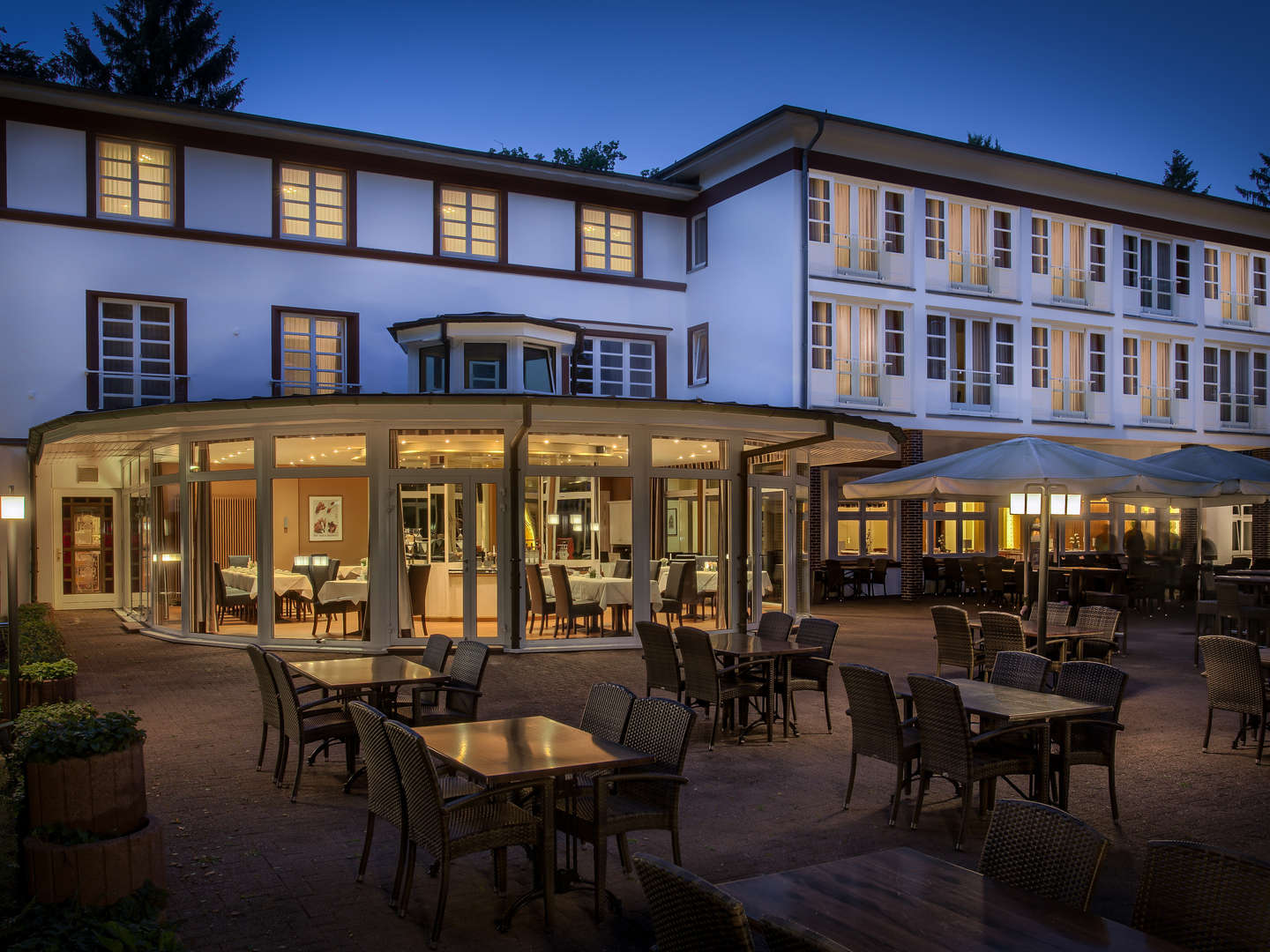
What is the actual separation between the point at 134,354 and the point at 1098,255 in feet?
68.3

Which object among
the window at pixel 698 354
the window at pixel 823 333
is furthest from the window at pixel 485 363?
the window at pixel 823 333

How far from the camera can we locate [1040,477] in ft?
36.7

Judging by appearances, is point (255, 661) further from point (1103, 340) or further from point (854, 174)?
point (1103, 340)

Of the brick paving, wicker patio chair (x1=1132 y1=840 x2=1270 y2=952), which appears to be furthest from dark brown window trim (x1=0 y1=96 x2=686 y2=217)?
wicker patio chair (x1=1132 y1=840 x2=1270 y2=952)

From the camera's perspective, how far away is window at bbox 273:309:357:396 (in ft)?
61.2

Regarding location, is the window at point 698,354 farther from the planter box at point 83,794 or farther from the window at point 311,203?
the planter box at point 83,794

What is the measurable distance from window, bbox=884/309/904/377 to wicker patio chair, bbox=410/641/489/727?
15.2m

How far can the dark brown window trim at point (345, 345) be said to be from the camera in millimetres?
18531

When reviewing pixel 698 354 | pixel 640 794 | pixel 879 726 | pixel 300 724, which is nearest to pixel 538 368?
pixel 698 354

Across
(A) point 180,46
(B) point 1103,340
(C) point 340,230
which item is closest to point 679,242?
(C) point 340,230

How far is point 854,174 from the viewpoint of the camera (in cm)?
2025

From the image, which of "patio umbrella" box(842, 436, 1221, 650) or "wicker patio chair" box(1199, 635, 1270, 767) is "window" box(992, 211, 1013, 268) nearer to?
"patio umbrella" box(842, 436, 1221, 650)

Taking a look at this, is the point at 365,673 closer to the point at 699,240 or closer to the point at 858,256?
the point at 858,256

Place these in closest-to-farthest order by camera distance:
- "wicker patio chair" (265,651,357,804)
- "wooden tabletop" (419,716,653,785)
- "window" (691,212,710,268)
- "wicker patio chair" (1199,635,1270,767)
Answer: "wooden tabletop" (419,716,653,785)
"wicker patio chair" (265,651,357,804)
"wicker patio chair" (1199,635,1270,767)
"window" (691,212,710,268)
